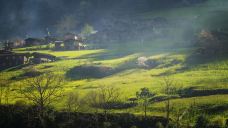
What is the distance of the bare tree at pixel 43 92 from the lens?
10820 cm

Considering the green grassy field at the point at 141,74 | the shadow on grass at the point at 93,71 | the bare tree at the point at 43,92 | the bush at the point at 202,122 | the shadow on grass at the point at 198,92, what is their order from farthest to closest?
the shadow on grass at the point at 93,71 < the bare tree at the point at 43,92 < the green grassy field at the point at 141,74 < the shadow on grass at the point at 198,92 < the bush at the point at 202,122

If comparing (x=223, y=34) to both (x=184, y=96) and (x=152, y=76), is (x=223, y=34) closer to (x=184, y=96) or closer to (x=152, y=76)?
(x=152, y=76)

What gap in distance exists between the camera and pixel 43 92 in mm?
122875

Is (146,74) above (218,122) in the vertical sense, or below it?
above

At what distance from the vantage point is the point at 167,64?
144875 millimetres

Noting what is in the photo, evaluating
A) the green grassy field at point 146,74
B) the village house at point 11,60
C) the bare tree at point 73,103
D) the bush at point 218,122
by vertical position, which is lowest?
the bush at point 218,122

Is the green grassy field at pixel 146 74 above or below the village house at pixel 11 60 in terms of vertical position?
below

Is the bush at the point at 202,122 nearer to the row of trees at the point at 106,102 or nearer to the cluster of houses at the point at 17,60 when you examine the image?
the row of trees at the point at 106,102

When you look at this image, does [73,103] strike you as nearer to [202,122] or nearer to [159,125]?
[159,125]

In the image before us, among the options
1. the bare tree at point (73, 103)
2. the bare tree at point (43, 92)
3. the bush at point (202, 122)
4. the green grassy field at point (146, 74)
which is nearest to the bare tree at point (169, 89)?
the green grassy field at point (146, 74)

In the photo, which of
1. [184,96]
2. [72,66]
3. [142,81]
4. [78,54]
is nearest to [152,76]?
[142,81]

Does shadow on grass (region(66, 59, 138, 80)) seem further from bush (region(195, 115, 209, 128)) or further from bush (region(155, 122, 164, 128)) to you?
bush (region(195, 115, 209, 128))

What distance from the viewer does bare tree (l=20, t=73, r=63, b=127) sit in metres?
108

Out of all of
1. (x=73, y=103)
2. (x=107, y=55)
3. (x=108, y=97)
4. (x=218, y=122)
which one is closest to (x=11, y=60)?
(x=107, y=55)
